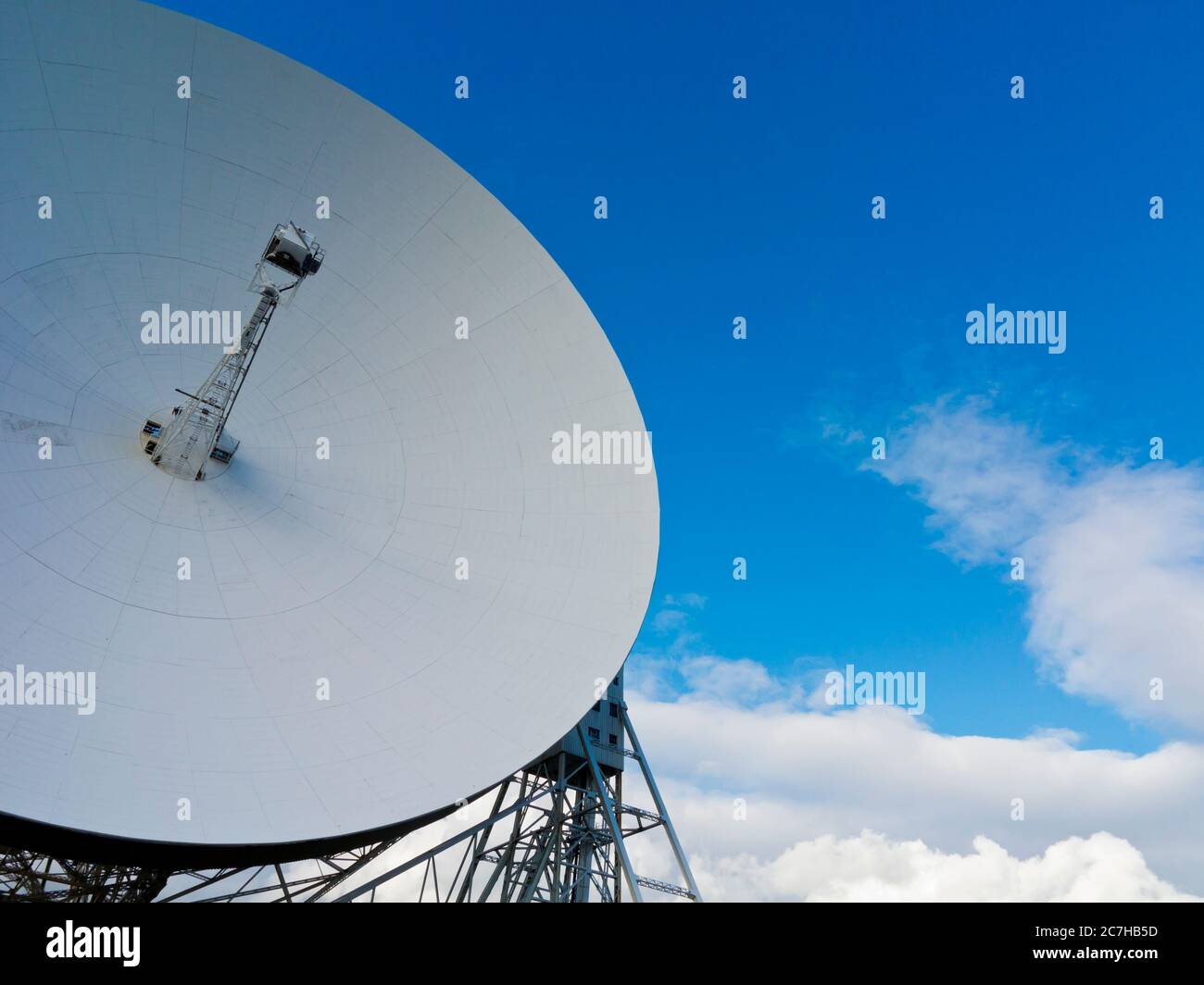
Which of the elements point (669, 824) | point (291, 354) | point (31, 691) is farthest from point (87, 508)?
point (669, 824)

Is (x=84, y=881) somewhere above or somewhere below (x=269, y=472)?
below

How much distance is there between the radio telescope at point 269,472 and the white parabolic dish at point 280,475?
0.06 meters

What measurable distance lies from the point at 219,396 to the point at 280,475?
7.32 ft

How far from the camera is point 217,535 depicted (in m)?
18.2

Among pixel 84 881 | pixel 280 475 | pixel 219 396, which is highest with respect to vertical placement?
pixel 219 396

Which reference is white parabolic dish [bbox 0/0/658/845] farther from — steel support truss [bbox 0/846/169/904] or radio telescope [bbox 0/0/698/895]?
steel support truss [bbox 0/846/169/904]

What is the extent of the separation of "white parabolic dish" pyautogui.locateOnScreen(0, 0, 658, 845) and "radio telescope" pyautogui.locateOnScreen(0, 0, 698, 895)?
57mm

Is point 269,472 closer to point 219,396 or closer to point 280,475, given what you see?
point 280,475

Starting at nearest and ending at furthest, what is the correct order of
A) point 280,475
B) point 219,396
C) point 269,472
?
point 219,396
point 269,472
point 280,475

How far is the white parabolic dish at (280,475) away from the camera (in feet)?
49.3

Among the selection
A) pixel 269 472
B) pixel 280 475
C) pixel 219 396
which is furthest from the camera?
pixel 280 475

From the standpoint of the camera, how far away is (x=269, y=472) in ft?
65.5

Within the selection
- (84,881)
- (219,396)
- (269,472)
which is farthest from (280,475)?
(84,881)
